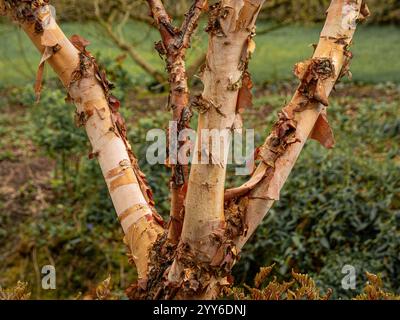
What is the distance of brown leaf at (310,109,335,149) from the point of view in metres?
2.02

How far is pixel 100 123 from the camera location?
81.4 inches

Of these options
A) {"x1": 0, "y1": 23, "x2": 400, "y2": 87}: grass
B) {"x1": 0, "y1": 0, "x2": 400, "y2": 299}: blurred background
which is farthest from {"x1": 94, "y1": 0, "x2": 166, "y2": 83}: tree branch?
{"x1": 0, "y1": 23, "x2": 400, "y2": 87}: grass

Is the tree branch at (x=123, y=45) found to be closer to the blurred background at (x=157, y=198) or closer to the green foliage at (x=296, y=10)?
the blurred background at (x=157, y=198)

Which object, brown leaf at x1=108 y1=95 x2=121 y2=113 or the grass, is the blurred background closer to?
brown leaf at x1=108 y1=95 x2=121 y2=113

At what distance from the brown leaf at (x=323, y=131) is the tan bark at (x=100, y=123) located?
1.75 feet

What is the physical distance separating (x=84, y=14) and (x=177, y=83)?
6139 millimetres

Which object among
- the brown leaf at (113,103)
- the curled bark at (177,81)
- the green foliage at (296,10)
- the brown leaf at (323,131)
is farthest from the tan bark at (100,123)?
the green foliage at (296,10)

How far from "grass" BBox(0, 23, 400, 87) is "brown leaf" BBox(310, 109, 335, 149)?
24.5ft

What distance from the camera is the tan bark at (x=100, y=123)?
2.02 m

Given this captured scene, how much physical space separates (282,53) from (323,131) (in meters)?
9.35

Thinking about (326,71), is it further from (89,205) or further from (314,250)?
(89,205)

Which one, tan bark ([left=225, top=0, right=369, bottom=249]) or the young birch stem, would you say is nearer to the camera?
the young birch stem

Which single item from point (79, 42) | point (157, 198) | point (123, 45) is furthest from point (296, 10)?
point (79, 42)

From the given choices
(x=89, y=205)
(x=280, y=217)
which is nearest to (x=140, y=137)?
(x=89, y=205)
